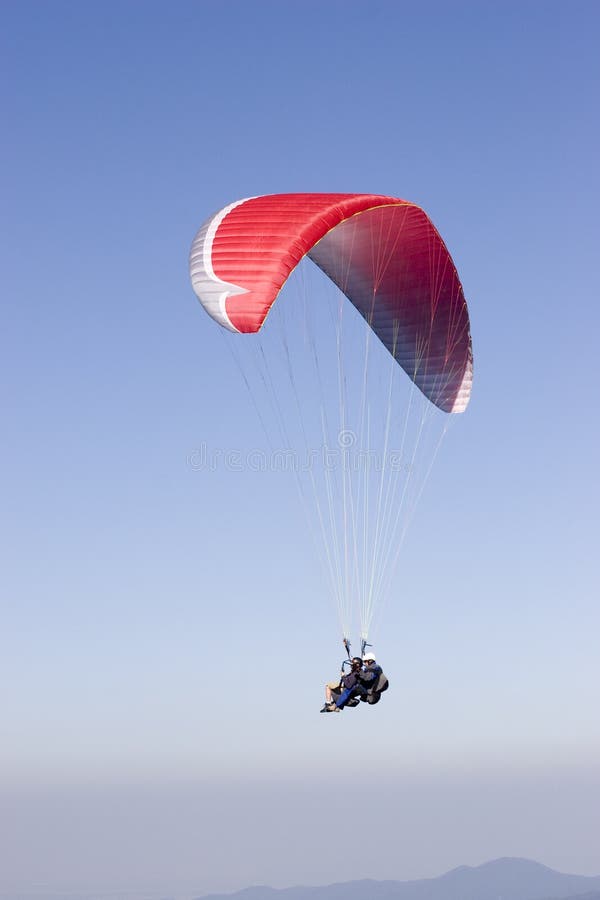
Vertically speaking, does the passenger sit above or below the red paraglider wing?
below

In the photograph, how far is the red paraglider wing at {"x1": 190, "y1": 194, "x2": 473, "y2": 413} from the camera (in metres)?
20.7

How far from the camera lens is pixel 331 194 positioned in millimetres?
22781

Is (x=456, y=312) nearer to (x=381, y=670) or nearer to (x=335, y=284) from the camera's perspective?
(x=335, y=284)

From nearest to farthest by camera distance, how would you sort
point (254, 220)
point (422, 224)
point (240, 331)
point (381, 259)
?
point (240, 331), point (254, 220), point (422, 224), point (381, 259)

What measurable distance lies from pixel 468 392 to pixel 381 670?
961cm

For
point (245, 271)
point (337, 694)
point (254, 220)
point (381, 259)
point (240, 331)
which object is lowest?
point (337, 694)

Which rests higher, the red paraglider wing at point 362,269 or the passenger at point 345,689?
the red paraglider wing at point 362,269

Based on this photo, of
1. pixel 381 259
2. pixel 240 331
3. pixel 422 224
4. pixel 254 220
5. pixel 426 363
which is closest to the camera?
pixel 240 331

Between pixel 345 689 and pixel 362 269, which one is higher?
pixel 362 269

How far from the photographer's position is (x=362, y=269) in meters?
27.0

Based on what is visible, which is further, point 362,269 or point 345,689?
point 362,269

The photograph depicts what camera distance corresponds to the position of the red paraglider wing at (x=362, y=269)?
67.8 ft

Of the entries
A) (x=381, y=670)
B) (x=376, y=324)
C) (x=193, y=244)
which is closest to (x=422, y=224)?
(x=376, y=324)

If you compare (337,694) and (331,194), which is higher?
(331,194)
